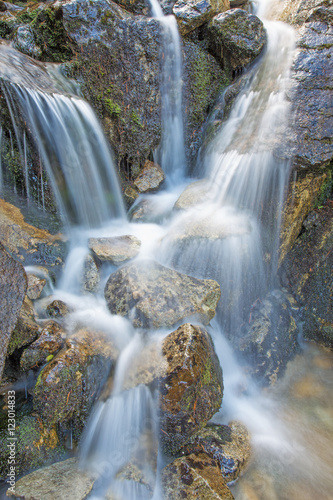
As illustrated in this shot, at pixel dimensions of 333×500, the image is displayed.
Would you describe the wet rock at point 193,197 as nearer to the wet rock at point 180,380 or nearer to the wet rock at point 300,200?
the wet rock at point 300,200

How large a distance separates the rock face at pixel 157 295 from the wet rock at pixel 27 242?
3.38 feet

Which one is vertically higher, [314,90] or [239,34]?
[239,34]

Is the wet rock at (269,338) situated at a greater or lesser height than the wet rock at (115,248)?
lesser

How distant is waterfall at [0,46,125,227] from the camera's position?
4422 mm

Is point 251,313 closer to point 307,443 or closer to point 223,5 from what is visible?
point 307,443

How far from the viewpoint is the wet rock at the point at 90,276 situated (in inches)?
166

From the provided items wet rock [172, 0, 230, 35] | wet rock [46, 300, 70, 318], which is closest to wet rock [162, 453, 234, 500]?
wet rock [46, 300, 70, 318]

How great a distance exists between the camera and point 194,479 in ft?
8.38

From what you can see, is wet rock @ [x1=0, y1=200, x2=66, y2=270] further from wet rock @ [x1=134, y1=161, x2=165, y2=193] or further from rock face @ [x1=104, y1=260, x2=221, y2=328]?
wet rock @ [x1=134, y1=161, x2=165, y2=193]

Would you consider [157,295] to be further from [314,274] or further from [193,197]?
[314,274]

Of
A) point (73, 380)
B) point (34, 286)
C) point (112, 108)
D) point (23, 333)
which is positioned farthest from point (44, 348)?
point (112, 108)

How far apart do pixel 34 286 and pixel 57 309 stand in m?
0.50

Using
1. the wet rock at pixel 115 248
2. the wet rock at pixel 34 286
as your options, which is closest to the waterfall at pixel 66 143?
the wet rock at pixel 115 248

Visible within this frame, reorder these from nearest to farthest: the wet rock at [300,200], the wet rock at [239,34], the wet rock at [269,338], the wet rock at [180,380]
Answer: the wet rock at [180,380]
the wet rock at [269,338]
the wet rock at [300,200]
the wet rock at [239,34]
